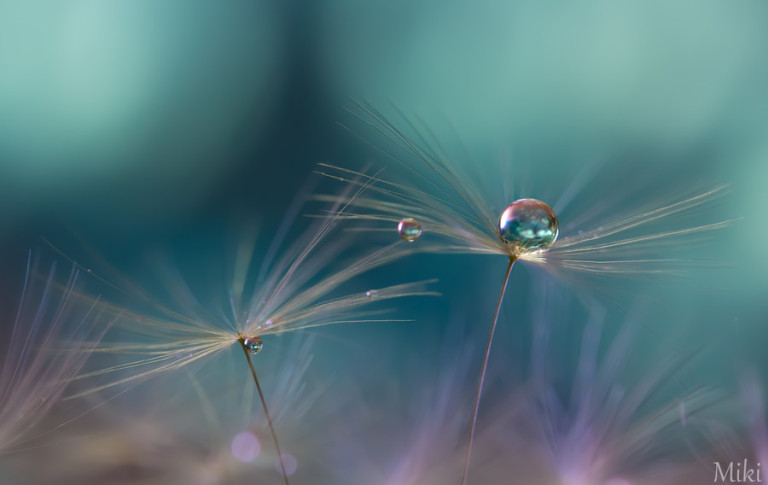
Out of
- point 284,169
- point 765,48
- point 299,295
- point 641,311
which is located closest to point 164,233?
point 284,169

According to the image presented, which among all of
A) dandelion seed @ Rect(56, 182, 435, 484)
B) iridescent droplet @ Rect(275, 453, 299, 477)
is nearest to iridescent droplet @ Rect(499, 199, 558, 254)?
dandelion seed @ Rect(56, 182, 435, 484)

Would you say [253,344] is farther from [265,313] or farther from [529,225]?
[529,225]

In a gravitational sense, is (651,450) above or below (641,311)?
below

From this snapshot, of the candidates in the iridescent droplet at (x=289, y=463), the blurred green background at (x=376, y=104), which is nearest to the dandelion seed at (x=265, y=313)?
the iridescent droplet at (x=289, y=463)

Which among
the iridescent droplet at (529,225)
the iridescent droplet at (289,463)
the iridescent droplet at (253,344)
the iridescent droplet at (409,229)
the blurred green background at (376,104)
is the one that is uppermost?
the blurred green background at (376,104)

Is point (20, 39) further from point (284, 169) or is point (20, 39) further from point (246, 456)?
point (246, 456)

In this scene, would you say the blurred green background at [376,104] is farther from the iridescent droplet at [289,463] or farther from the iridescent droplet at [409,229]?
the iridescent droplet at [409,229]

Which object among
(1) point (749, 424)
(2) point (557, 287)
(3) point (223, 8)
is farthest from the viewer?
(3) point (223, 8)

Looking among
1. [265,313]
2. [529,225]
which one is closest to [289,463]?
[265,313]
